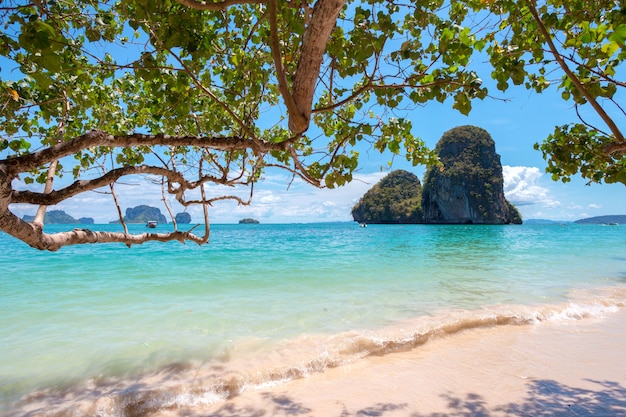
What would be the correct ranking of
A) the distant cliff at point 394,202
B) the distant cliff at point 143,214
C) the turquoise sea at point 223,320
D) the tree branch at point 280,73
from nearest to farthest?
the tree branch at point 280,73 < the turquoise sea at point 223,320 < the distant cliff at point 394,202 < the distant cliff at point 143,214

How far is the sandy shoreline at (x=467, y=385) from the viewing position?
3217 mm

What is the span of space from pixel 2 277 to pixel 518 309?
1667 cm

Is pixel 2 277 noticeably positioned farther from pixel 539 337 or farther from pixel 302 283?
pixel 539 337

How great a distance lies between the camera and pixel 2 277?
39.7ft

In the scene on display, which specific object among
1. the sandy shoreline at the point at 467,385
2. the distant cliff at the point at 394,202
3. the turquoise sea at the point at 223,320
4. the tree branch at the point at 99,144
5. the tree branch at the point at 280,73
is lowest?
the turquoise sea at the point at 223,320

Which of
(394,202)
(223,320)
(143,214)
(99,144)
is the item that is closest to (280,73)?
(99,144)

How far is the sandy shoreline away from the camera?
127 inches

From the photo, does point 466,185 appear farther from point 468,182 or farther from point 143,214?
point 143,214

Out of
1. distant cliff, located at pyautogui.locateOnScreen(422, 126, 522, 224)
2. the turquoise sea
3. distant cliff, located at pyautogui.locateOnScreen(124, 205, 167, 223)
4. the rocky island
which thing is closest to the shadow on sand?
the turquoise sea

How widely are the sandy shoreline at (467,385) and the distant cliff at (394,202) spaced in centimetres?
9799

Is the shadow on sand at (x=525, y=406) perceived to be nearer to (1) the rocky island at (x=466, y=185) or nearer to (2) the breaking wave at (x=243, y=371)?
(2) the breaking wave at (x=243, y=371)

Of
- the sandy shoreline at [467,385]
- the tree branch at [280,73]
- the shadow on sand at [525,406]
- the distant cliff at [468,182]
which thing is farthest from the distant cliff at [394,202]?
the tree branch at [280,73]

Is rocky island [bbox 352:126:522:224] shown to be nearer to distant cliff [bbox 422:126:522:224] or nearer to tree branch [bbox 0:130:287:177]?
distant cliff [bbox 422:126:522:224]

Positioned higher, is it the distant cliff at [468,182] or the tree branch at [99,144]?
the distant cliff at [468,182]
